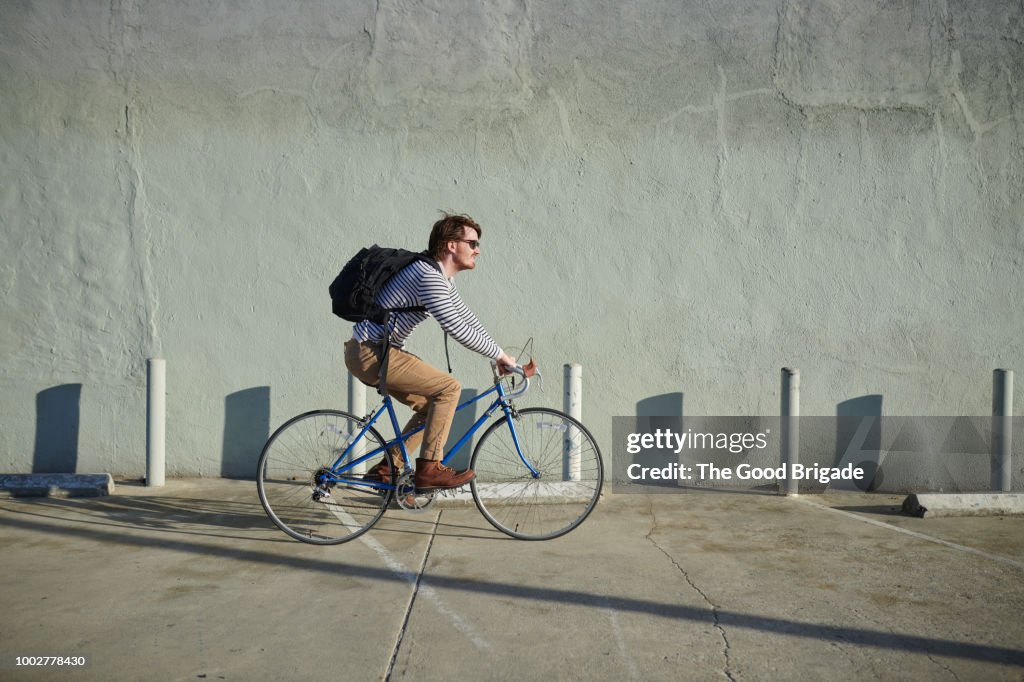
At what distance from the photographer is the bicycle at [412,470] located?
504 centimetres

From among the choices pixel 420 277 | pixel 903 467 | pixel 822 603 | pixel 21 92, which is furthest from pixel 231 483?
Answer: pixel 903 467

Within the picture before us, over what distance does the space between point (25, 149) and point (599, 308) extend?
4698 millimetres

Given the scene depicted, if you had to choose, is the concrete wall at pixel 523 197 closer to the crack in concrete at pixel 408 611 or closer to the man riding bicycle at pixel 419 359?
the man riding bicycle at pixel 419 359

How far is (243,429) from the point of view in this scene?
704 centimetres

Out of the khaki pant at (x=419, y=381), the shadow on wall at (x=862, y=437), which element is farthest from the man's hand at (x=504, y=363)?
the shadow on wall at (x=862, y=437)

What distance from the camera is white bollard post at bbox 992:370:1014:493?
21.2 ft

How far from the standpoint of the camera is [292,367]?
23.1 ft

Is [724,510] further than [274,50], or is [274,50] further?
[274,50]

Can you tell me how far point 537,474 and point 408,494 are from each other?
78 cm

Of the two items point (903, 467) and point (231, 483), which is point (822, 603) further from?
point (231, 483)

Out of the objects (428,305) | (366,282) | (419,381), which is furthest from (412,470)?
(366,282)

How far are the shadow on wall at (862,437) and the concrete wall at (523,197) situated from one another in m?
0.06

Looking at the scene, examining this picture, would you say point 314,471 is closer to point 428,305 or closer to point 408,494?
point 408,494

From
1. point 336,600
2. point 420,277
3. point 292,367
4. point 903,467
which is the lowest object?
point 336,600
